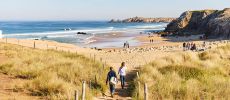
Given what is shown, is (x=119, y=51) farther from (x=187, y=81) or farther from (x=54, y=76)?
(x=187, y=81)

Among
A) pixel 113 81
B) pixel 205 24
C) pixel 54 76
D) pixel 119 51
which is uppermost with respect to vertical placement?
pixel 54 76

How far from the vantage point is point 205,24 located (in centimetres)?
8588

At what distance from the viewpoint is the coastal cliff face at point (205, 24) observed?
69562 mm

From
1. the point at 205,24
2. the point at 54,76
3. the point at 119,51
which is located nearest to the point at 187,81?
the point at 54,76

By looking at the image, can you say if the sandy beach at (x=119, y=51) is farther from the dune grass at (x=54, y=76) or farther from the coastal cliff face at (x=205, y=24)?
the coastal cliff face at (x=205, y=24)

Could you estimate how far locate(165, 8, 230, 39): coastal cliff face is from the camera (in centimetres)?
6956

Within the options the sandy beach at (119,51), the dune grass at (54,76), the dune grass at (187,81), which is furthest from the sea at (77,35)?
the dune grass at (187,81)

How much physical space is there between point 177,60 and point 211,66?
2673 mm

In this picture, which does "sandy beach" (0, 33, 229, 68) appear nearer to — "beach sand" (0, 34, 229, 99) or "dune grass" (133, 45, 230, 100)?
"beach sand" (0, 34, 229, 99)

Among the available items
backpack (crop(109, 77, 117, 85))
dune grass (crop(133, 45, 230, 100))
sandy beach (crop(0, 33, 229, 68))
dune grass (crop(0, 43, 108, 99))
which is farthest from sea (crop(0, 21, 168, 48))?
backpack (crop(109, 77, 117, 85))

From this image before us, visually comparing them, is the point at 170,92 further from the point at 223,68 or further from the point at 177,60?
the point at 177,60

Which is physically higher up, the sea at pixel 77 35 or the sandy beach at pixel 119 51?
the sandy beach at pixel 119 51

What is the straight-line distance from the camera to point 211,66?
21047mm

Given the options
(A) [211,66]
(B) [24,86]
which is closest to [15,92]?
(B) [24,86]
